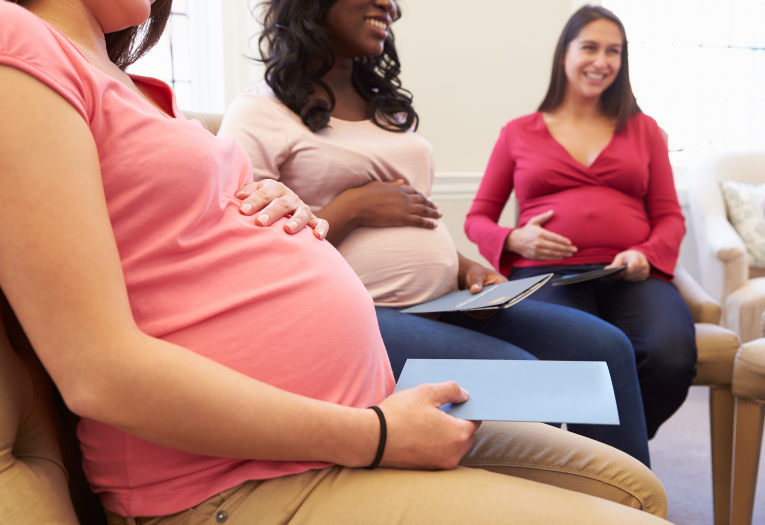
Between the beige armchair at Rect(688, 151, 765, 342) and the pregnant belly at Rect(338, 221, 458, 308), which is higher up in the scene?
the pregnant belly at Rect(338, 221, 458, 308)

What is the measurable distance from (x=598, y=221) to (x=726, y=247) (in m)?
0.92

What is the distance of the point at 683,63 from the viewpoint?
135 inches

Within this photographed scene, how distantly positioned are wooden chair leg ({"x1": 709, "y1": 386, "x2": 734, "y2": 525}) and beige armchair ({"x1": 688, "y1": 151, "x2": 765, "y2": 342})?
32.9 inches

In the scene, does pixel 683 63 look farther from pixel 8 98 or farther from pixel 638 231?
pixel 8 98

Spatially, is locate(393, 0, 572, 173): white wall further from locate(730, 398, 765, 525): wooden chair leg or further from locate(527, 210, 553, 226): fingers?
locate(730, 398, 765, 525): wooden chair leg

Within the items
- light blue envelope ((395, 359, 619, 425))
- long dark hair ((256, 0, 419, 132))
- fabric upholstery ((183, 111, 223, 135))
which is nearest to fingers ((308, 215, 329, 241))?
light blue envelope ((395, 359, 619, 425))

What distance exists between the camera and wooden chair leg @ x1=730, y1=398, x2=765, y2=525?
1337 millimetres

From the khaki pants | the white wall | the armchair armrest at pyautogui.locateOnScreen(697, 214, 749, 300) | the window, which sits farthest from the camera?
the window

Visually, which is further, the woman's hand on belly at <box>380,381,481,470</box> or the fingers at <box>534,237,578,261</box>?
the fingers at <box>534,237,578,261</box>

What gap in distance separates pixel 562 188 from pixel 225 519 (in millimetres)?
1442

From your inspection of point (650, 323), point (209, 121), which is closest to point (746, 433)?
point (650, 323)

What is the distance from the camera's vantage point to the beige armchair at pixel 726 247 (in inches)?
84.0

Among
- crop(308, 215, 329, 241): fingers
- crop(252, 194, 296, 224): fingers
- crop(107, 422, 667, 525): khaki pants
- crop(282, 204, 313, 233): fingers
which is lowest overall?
crop(107, 422, 667, 525): khaki pants

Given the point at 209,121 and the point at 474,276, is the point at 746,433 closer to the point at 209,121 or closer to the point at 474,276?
the point at 474,276
